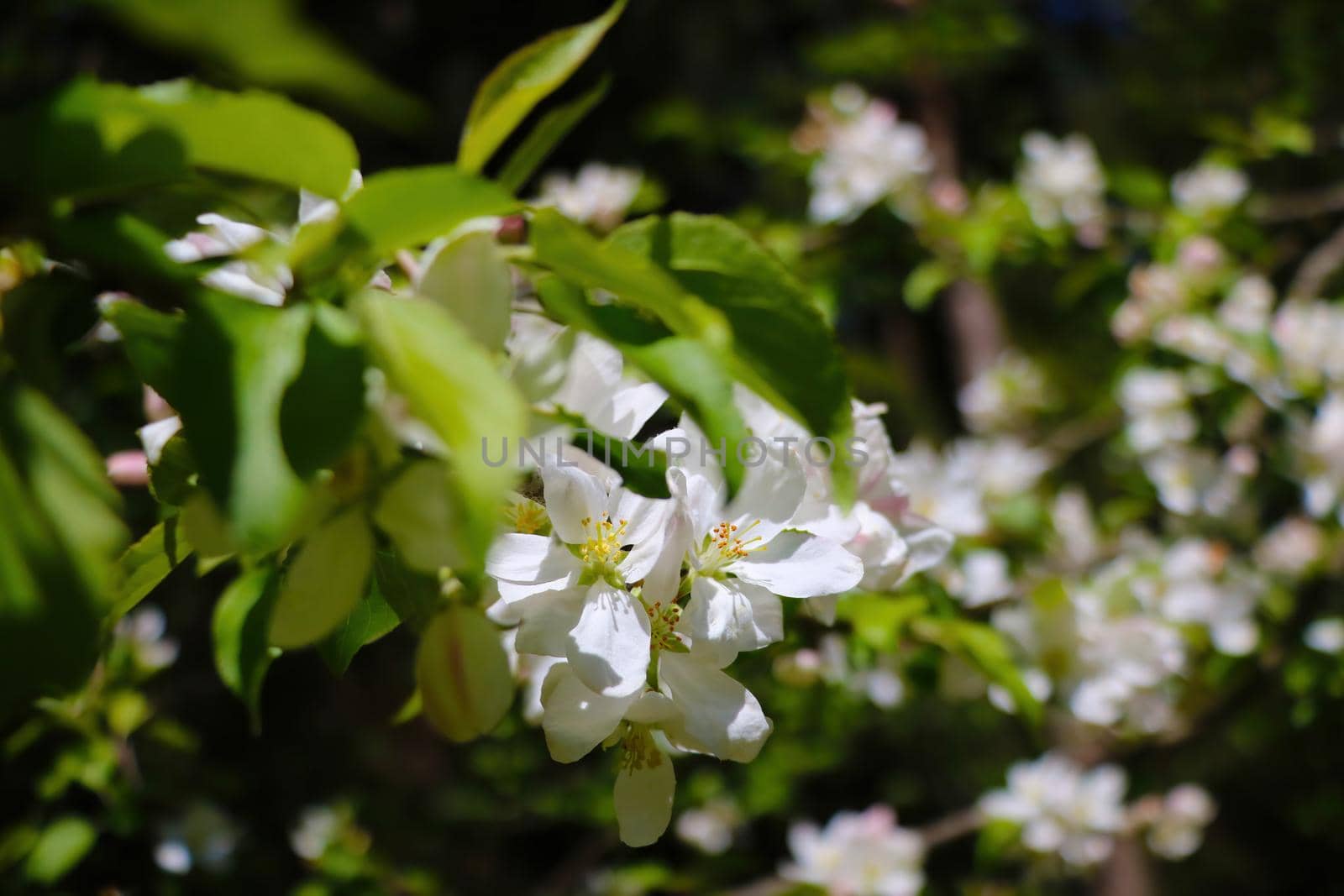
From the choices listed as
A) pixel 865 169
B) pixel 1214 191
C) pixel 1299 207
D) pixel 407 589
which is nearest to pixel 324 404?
pixel 407 589

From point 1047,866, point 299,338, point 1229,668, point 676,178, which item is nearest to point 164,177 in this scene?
point 299,338

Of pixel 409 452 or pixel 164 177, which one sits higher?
pixel 164 177

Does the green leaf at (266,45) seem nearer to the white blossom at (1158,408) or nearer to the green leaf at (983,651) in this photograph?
the green leaf at (983,651)

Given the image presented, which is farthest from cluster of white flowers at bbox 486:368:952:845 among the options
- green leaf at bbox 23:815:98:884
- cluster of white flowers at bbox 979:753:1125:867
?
cluster of white flowers at bbox 979:753:1125:867

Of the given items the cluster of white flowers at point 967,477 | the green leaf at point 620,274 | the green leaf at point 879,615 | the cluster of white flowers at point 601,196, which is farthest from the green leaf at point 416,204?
the cluster of white flowers at point 601,196

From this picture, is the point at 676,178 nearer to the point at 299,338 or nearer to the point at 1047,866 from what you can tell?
the point at 1047,866

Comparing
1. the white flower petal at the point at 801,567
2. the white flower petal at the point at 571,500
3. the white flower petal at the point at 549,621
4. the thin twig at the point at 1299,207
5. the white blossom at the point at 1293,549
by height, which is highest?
the white flower petal at the point at 571,500

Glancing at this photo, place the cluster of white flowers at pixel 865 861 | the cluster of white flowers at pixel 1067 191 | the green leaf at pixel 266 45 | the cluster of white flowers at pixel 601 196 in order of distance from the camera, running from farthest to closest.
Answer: the cluster of white flowers at pixel 1067 191 < the cluster of white flowers at pixel 601 196 < the cluster of white flowers at pixel 865 861 < the green leaf at pixel 266 45
